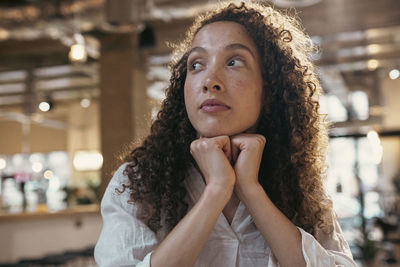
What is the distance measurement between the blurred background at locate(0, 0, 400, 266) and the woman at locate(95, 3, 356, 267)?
0.30 metres

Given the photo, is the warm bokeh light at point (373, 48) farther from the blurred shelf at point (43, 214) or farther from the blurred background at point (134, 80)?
the blurred shelf at point (43, 214)

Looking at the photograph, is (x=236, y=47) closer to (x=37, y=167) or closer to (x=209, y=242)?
(x=209, y=242)

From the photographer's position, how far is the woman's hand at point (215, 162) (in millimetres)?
1032

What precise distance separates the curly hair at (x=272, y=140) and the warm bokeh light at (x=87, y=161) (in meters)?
16.5

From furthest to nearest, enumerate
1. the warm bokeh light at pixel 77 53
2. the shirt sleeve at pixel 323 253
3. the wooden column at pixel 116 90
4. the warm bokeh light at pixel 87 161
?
1. the warm bokeh light at pixel 87 161
2. the wooden column at pixel 116 90
3. the warm bokeh light at pixel 77 53
4. the shirt sleeve at pixel 323 253

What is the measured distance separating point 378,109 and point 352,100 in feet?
2.46

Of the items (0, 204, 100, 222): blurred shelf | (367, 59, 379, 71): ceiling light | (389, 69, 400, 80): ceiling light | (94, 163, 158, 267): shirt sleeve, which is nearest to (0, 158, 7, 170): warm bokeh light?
(0, 204, 100, 222): blurred shelf

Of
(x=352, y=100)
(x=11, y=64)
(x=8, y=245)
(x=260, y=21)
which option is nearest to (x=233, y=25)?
(x=260, y=21)

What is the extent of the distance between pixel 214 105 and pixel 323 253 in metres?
0.38

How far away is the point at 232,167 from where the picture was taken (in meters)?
1.10

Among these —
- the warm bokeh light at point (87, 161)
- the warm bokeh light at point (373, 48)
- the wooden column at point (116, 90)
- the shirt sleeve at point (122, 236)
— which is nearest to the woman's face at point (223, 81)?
the shirt sleeve at point (122, 236)

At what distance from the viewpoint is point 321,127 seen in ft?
4.30

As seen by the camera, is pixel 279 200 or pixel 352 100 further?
pixel 352 100

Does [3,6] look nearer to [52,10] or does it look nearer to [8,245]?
[52,10]
